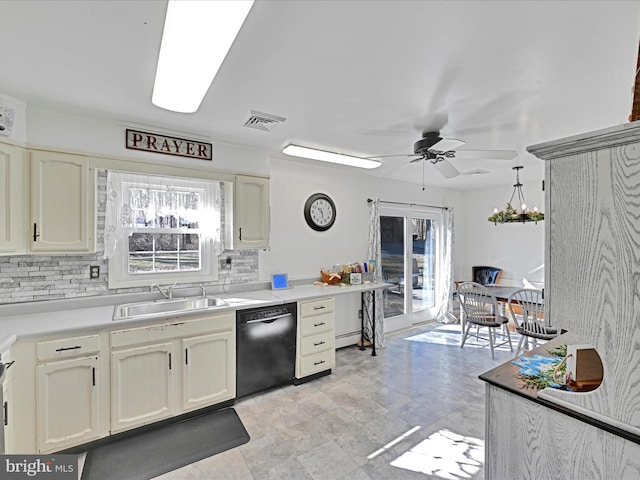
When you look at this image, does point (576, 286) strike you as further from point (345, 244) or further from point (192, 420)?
point (345, 244)

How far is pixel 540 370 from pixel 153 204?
3.06m

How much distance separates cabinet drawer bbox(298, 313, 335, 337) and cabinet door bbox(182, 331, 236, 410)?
0.76 meters

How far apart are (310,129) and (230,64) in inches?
42.8

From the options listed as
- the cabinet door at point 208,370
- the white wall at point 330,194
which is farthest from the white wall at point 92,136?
the cabinet door at point 208,370

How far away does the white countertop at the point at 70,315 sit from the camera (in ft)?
6.35

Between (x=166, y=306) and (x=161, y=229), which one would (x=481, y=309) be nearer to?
(x=166, y=306)

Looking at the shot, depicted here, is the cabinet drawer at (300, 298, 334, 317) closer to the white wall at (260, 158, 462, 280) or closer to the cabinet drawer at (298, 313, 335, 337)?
the cabinet drawer at (298, 313, 335, 337)

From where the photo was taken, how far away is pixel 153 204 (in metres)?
2.80

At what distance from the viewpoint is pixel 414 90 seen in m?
1.99

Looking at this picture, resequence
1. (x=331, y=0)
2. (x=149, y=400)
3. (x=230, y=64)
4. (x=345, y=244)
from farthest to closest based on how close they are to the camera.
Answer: (x=345, y=244), (x=149, y=400), (x=230, y=64), (x=331, y=0)

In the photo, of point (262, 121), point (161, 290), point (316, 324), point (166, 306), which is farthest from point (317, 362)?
point (262, 121)

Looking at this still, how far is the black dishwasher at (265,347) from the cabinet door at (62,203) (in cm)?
138

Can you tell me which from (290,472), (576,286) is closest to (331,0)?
(576,286)

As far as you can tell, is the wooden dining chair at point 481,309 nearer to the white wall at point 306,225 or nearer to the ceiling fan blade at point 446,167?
the white wall at point 306,225
